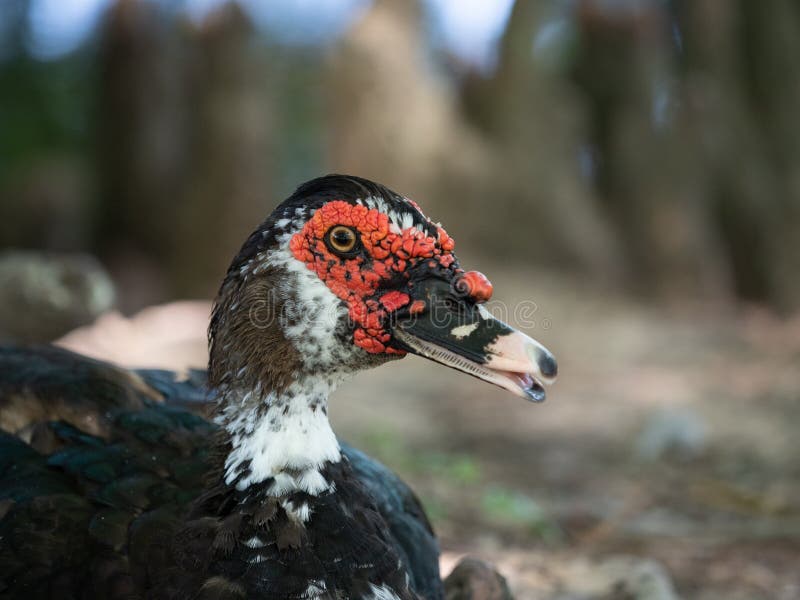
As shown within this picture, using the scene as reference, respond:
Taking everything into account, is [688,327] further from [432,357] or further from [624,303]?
[432,357]

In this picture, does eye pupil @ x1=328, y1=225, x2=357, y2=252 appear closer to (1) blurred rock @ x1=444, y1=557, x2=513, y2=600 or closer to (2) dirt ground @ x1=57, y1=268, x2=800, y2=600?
(1) blurred rock @ x1=444, y1=557, x2=513, y2=600

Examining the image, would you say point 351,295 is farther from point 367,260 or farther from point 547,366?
point 547,366

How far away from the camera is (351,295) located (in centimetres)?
206

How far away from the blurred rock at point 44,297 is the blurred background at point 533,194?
0.85ft

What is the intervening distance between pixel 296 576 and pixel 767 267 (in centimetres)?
1054

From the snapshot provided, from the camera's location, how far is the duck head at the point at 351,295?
2.03 metres

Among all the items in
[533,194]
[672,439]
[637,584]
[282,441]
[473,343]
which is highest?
[533,194]

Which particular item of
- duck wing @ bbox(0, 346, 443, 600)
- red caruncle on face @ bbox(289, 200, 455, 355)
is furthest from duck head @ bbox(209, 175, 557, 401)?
duck wing @ bbox(0, 346, 443, 600)

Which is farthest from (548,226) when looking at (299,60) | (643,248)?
(299,60)

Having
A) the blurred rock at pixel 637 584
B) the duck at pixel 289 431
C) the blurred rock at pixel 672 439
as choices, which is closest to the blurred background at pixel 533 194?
the blurred rock at pixel 672 439

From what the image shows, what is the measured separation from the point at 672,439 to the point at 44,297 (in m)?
4.10

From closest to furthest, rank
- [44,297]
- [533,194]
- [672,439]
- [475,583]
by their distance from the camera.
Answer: [475,583] → [44,297] → [672,439] → [533,194]

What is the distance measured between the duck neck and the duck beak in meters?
0.27

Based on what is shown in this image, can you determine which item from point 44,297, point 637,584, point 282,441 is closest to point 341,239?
point 282,441
